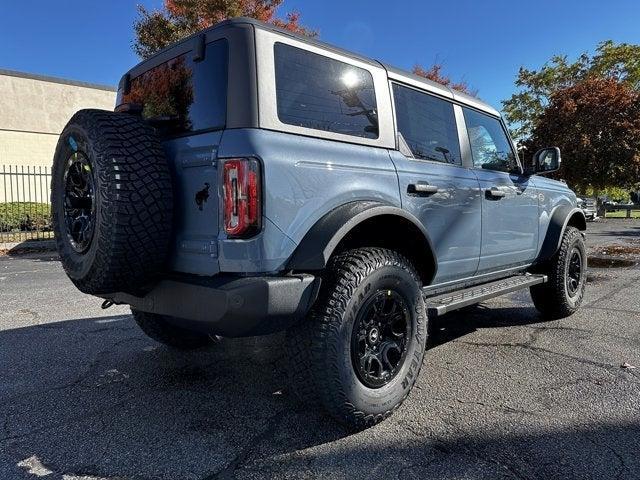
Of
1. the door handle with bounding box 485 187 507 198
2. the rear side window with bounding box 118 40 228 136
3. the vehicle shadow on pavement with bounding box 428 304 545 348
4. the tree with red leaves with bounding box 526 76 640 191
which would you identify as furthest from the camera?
the tree with red leaves with bounding box 526 76 640 191

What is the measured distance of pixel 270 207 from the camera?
7.15 ft

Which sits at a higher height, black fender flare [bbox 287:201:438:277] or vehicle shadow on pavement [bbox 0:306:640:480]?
black fender flare [bbox 287:201:438:277]

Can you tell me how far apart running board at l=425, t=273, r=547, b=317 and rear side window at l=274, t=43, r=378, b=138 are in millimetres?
1181

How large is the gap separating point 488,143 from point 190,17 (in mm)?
9802

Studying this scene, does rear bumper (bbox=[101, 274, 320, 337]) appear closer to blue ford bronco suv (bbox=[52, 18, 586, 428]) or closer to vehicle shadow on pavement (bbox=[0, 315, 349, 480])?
blue ford bronco suv (bbox=[52, 18, 586, 428])

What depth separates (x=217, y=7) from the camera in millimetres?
11164

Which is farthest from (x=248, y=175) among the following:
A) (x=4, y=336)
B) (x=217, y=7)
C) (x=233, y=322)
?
(x=217, y=7)

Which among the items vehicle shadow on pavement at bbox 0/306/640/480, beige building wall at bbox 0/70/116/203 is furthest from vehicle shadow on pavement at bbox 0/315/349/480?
beige building wall at bbox 0/70/116/203

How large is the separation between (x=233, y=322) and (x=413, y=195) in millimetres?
1440

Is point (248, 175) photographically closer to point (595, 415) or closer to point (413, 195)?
Result: point (413, 195)

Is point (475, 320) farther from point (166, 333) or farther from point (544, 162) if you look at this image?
point (166, 333)

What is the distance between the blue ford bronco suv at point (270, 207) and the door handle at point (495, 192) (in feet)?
2.50

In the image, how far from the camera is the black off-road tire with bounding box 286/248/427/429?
2.29 m

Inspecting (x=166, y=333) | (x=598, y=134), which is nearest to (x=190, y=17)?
(x=166, y=333)
